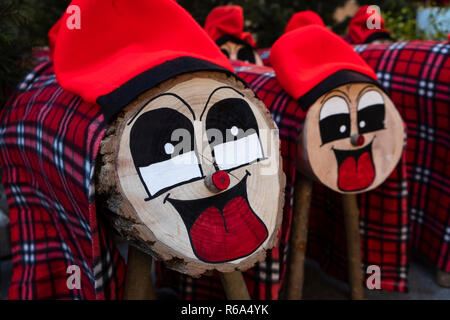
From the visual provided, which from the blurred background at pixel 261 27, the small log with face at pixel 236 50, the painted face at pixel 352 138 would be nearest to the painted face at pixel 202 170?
the painted face at pixel 352 138

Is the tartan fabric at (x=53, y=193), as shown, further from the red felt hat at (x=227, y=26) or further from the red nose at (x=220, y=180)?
the red felt hat at (x=227, y=26)

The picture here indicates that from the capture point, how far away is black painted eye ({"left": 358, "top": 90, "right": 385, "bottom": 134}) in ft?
3.95

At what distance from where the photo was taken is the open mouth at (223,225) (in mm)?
819

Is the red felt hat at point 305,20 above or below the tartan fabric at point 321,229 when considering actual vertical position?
above

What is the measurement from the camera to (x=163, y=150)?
31.4 inches

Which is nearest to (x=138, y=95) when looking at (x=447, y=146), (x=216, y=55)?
(x=216, y=55)

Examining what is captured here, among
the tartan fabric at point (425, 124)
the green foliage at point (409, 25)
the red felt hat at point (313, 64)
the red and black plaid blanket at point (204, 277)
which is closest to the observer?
the red and black plaid blanket at point (204, 277)

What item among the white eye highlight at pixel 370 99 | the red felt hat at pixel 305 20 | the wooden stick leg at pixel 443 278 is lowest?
the wooden stick leg at pixel 443 278

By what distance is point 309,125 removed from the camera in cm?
115

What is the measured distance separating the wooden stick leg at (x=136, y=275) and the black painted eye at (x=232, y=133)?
279 millimetres

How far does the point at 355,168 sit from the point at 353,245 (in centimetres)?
35

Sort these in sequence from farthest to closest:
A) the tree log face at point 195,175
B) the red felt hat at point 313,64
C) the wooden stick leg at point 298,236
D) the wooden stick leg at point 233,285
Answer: the wooden stick leg at point 298,236, the red felt hat at point 313,64, the wooden stick leg at point 233,285, the tree log face at point 195,175

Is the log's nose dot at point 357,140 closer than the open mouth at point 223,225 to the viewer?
No

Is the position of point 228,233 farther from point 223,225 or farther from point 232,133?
point 232,133
